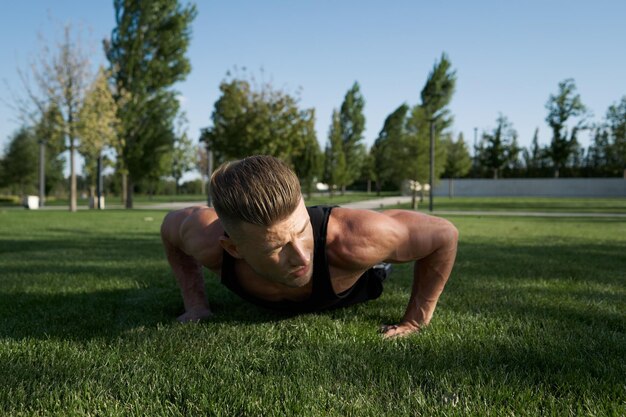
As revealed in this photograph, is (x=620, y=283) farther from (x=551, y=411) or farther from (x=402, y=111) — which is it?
(x=402, y=111)

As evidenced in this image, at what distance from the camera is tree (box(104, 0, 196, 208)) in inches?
1028

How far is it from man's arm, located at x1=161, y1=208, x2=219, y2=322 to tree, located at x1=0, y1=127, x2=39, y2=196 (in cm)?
4430

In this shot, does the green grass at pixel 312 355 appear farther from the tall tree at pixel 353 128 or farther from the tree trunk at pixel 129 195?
the tall tree at pixel 353 128

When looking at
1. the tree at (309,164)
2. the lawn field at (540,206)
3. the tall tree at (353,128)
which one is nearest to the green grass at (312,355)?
the lawn field at (540,206)

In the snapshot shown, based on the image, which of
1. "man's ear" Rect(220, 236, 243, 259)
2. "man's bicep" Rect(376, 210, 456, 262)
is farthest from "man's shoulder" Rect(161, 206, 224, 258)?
"man's bicep" Rect(376, 210, 456, 262)

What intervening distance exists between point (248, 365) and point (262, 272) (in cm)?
42

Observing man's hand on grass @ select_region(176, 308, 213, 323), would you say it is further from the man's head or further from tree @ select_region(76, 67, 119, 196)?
tree @ select_region(76, 67, 119, 196)

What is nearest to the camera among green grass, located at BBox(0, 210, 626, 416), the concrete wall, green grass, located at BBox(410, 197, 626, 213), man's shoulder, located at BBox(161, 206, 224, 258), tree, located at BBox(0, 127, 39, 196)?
green grass, located at BBox(0, 210, 626, 416)

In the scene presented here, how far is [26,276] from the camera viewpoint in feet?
15.6

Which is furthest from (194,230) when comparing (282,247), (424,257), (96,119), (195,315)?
(96,119)

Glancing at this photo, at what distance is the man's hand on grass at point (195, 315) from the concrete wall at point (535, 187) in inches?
1940

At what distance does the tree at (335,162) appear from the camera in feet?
167

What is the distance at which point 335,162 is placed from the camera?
51688mm

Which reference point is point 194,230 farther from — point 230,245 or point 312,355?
point 312,355
